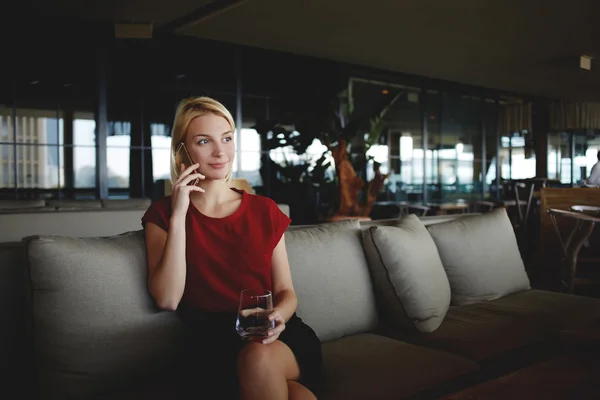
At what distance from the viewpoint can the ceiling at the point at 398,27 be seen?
17.9 ft

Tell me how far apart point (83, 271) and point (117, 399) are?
0.35m

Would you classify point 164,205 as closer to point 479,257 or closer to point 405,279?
point 405,279

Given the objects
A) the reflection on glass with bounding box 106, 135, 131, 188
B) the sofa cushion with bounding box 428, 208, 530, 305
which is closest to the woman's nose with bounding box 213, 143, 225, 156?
the sofa cushion with bounding box 428, 208, 530, 305

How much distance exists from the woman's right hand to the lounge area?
0.41 feet

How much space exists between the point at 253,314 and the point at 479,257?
4.96 ft

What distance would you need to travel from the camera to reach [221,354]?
4.34 ft

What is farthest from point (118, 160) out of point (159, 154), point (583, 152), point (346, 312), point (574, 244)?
point (583, 152)

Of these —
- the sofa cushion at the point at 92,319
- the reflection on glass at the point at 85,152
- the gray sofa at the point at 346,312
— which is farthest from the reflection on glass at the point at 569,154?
the sofa cushion at the point at 92,319

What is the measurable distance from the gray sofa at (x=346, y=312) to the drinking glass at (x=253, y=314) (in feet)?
0.98

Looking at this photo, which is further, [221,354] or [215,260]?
[215,260]

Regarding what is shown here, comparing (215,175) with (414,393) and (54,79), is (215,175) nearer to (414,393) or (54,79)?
(414,393)

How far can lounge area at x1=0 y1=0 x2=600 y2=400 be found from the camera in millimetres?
1401

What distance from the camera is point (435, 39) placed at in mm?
6809

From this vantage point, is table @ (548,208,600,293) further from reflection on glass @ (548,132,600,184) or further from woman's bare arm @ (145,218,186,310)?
reflection on glass @ (548,132,600,184)
